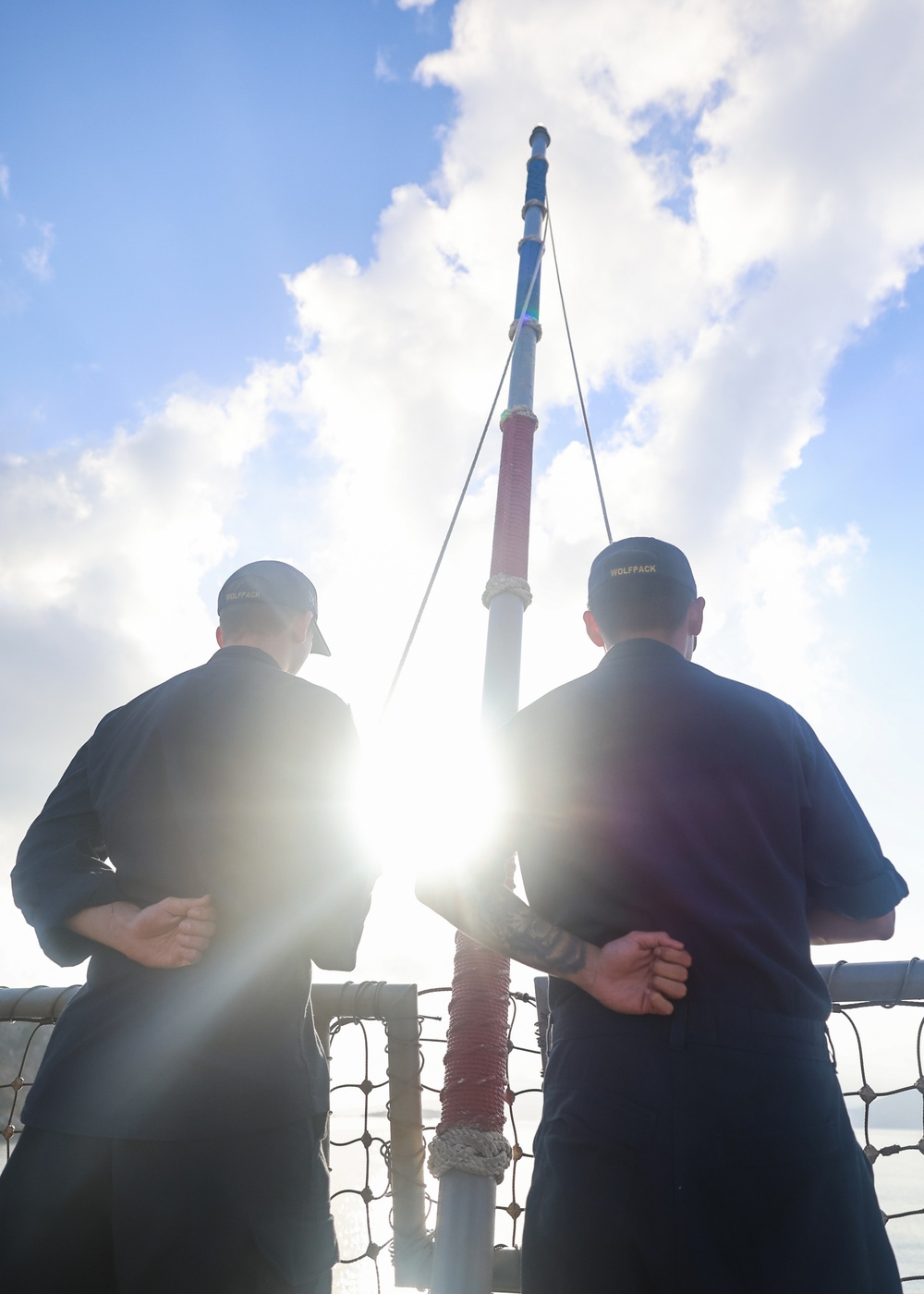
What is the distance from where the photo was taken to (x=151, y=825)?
2.17 metres

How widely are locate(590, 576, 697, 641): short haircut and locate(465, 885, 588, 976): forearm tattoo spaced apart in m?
0.77

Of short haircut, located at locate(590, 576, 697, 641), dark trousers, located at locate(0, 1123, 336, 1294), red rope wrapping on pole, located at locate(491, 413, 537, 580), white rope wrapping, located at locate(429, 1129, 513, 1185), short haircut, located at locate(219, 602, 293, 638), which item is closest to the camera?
dark trousers, located at locate(0, 1123, 336, 1294)

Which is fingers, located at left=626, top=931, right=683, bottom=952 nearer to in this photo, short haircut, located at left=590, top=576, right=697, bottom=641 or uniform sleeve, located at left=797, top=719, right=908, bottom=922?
uniform sleeve, located at left=797, top=719, right=908, bottom=922

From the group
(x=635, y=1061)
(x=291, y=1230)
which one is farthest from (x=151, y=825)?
(x=635, y=1061)

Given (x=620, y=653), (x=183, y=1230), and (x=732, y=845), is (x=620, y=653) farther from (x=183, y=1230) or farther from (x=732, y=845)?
(x=183, y=1230)

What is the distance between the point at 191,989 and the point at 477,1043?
6.20 feet

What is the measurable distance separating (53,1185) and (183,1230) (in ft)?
0.99

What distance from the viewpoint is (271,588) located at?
2699 millimetres

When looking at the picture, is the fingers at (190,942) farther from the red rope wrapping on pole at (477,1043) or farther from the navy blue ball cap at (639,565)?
the red rope wrapping on pole at (477,1043)

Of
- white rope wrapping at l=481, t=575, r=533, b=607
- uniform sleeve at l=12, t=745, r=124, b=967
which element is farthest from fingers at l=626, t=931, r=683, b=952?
white rope wrapping at l=481, t=575, r=533, b=607

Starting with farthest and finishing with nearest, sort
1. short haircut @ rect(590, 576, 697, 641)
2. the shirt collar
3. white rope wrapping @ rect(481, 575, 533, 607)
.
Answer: white rope wrapping @ rect(481, 575, 533, 607) → short haircut @ rect(590, 576, 697, 641) → the shirt collar

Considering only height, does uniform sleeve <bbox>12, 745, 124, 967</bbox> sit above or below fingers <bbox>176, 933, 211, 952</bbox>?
above

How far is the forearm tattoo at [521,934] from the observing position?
6.42 feet

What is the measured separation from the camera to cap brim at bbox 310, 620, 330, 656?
3152 millimetres
